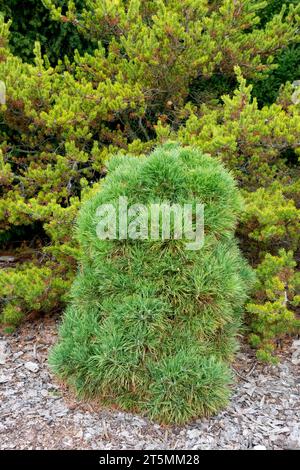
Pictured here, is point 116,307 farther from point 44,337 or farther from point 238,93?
point 238,93

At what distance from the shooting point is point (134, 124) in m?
4.21

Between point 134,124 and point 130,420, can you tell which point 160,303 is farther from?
point 134,124

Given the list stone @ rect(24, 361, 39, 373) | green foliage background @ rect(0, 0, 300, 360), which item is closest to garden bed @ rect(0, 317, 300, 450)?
stone @ rect(24, 361, 39, 373)

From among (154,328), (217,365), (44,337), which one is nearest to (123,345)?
(154,328)

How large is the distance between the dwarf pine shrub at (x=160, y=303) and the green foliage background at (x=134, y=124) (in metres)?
0.42

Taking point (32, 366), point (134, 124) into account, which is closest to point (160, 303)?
point (32, 366)

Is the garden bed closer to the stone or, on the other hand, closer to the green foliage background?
the stone

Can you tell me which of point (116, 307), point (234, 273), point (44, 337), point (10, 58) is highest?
point (10, 58)

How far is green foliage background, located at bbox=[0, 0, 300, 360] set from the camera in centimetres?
307

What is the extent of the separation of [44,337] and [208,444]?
4.41 feet

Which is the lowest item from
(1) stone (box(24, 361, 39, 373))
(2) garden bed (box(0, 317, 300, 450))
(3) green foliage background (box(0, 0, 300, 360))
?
(2) garden bed (box(0, 317, 300, 450))

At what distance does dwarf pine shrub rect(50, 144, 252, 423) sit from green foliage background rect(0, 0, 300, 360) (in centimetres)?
42

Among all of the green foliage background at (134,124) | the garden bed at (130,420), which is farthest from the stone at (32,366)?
the green foliage background at (134,124)

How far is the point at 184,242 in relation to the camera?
Result: 2.39 m
